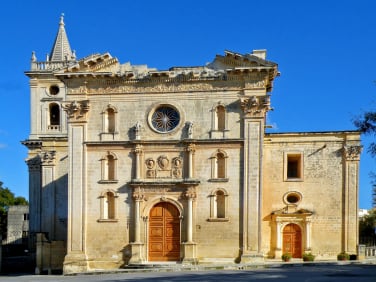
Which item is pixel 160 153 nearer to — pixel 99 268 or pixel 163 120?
pixel 163 120

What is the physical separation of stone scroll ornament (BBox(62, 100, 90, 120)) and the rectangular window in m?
12.5

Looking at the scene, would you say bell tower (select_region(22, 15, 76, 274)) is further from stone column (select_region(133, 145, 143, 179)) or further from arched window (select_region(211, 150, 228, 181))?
arched window (select_region(211, 150, 228, 181))

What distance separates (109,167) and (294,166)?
11489 millimetres

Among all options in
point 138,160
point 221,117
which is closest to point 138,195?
point 138,160

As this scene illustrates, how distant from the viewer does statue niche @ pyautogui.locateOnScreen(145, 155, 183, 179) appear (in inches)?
1527

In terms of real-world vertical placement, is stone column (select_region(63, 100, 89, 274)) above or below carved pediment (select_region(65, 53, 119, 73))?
below

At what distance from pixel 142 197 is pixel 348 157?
1243cm

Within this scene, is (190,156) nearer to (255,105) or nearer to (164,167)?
(164,167)

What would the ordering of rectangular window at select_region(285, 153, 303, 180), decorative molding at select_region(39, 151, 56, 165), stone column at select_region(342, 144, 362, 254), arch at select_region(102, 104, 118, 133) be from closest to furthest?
stone column at select_region(342, 144, 362, 254) → arch at select_region(102, 104, 118, 133) → rectangular window at select_region(285, 153, 303, 180) → decorative molding at select_region(39, 151, 56, 165)

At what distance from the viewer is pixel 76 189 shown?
39469 mm

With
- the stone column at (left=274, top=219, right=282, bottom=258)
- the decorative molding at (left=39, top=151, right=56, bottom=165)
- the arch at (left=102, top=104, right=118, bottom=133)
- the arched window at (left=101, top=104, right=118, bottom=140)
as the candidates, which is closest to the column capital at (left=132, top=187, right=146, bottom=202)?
the arched window at (left=101, top=104, right=118, bottom=140)

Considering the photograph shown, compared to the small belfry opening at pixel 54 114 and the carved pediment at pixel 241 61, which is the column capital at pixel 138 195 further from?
the small belfry opening at pixel 54 114

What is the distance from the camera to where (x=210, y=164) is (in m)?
38.5

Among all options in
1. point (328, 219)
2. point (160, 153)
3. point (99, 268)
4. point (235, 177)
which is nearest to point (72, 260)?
point (99, 268)
